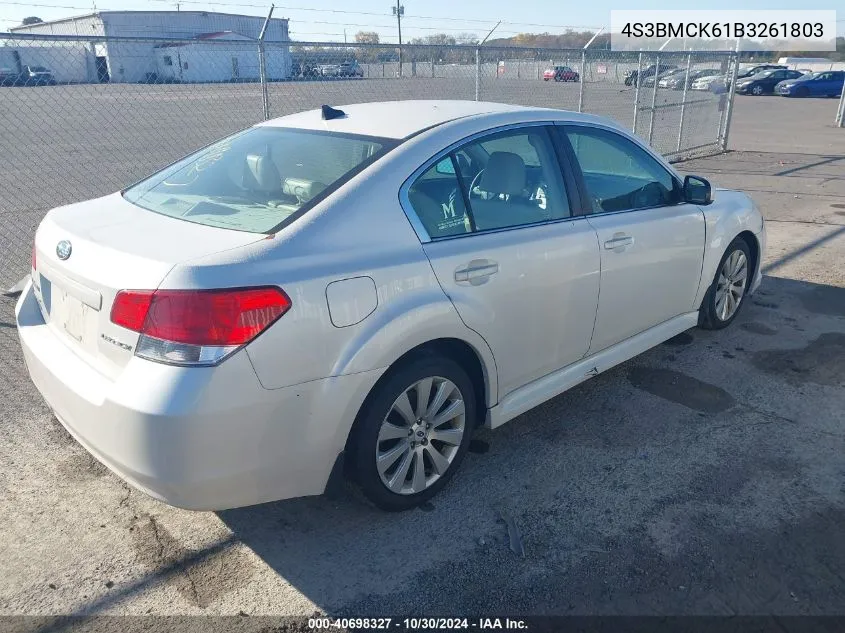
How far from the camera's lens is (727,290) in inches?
200

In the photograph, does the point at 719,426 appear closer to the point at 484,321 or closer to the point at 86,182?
the point at 484,321

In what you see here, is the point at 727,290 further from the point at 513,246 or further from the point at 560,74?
the point at 560,74

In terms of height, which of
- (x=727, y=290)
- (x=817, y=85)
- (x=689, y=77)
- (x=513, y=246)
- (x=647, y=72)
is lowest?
(x=727, y=290)

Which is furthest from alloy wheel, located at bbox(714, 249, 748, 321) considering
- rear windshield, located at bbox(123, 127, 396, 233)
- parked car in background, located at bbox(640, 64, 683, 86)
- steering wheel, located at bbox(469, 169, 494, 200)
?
parked car in background, located at bbox(640, 64, 683, 86)

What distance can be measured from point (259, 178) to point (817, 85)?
40640mm

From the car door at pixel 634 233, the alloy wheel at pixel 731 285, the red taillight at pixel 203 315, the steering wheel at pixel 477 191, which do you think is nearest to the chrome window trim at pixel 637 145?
the car door at pixel 634 233

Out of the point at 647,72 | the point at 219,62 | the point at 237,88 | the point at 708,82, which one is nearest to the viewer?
the point at 237,88

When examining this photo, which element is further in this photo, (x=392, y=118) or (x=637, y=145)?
(x=637, y=145)

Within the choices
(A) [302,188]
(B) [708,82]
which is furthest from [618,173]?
(B) [708,82]

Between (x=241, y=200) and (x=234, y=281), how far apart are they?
0.83m

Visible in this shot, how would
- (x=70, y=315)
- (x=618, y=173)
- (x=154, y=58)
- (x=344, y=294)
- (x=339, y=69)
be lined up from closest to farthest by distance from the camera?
(x=344, y=294) < (x=70, y=315) < (x=618, y=173) < (x=339, y=69) < (x=154, y=58)

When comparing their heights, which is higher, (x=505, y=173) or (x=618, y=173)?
(x=505, y=173)

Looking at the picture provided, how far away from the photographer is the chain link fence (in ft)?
26.7

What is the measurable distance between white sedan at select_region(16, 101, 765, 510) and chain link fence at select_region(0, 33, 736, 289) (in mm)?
3251
